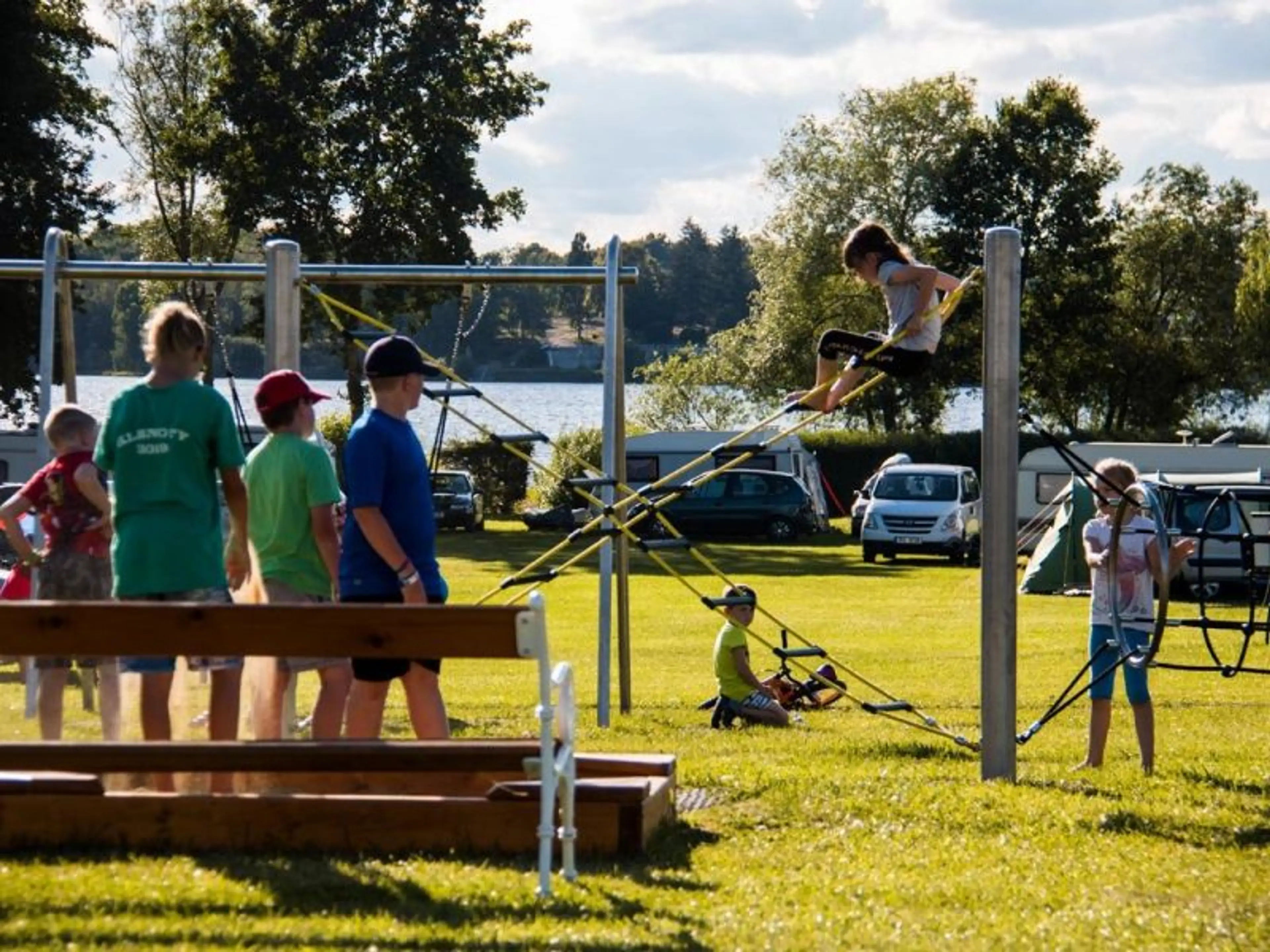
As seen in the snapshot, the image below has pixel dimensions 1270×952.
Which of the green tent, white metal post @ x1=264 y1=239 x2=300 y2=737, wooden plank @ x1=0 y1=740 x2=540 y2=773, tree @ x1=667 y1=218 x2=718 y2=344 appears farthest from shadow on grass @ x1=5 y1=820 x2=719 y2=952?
tree @ x1=667 y1=218 x2=718 y2=344

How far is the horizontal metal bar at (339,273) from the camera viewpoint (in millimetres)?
11852

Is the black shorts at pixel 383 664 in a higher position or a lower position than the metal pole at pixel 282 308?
lower

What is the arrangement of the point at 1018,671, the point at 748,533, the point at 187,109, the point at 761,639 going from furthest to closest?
the point at 187,109 < the point at 748,533 < the point at 1018,671 < the point at 761,639

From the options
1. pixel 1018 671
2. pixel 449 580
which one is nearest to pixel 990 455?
pixel 1018 671

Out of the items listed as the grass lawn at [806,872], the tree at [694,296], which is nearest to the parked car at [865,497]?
the grass lawn at [806,872]

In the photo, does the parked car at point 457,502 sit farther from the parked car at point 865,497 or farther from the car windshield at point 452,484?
the parked car at point 865,497

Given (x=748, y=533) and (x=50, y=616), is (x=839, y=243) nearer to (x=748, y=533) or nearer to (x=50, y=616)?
(x=748, y=533)

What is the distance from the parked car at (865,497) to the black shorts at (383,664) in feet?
112

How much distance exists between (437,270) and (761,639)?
9.45ft

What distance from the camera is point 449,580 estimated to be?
33.8 meters

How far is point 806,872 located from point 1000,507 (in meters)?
3.06

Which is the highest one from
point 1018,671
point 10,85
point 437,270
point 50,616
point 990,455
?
point 10,85

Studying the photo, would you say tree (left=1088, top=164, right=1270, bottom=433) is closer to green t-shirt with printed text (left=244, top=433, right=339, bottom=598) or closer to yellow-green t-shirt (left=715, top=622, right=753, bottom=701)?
yellow-green t-shirt (left=715, top=622, right=753, bottom=701)

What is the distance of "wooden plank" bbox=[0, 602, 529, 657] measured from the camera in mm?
6551
